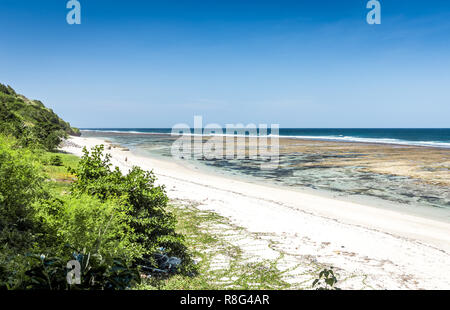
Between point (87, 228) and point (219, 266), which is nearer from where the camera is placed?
point (87, 228)

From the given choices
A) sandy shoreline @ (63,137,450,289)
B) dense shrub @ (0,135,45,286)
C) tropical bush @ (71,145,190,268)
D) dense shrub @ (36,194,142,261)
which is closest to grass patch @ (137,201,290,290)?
tropical bush @ (71,145,190,268)

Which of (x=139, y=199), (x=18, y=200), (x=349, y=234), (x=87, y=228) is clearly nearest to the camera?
(x=87, y=228)

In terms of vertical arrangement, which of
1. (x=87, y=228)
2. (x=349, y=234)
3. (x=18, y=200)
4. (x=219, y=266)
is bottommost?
(x=349, y=234)

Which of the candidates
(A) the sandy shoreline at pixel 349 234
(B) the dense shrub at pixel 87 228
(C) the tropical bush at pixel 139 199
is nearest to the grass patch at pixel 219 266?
(C) the tropical bush at pixel 139 199

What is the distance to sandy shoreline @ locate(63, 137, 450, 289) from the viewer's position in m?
6.92

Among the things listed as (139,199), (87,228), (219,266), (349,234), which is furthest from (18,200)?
(349,234)

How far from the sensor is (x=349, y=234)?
31.8ft

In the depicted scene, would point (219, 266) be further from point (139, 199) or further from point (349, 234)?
point (349, 234)

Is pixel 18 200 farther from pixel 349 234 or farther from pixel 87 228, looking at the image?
pixel 349 234

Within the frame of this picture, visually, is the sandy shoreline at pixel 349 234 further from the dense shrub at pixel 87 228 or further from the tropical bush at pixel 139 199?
the dense shrub at pixel 87 228

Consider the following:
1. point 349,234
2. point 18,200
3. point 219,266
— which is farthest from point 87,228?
point 349,234

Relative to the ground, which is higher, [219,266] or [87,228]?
[87,228]

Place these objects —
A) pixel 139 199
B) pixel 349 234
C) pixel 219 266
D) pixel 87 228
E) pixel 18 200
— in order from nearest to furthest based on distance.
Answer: pixel 87 228, pixel 18 200, pixel 139 199, pixel 219 266, pixel 349 234

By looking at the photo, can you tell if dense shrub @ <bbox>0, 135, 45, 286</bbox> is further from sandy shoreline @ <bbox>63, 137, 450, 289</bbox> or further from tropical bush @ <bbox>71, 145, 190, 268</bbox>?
sandy shoreline @ <bbox>63, 137, 450, 289</bbox>
